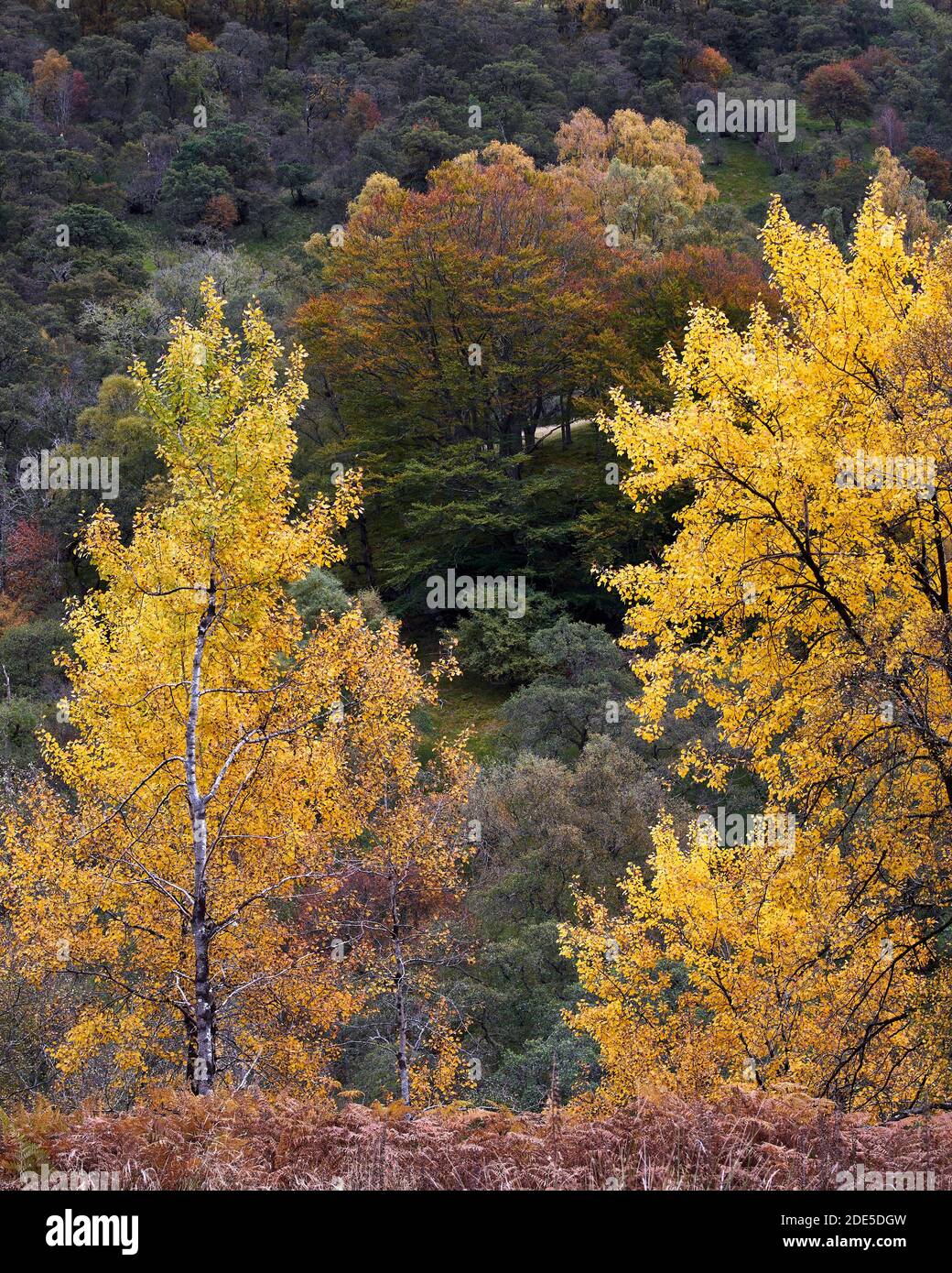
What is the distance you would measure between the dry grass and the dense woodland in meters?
0.76

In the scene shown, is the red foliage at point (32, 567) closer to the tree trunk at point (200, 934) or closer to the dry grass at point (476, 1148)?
the tree trunk at point (200, 934)

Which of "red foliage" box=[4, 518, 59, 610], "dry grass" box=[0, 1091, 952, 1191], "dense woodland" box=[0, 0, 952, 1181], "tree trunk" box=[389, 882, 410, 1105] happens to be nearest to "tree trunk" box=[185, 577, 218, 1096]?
"dense woodland" box=[0, 0, 952, 1181]

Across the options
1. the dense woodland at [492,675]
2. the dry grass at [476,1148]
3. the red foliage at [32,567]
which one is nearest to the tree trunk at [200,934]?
the dense woodland at [492,675]

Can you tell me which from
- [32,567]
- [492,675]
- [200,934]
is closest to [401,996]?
[200,934]

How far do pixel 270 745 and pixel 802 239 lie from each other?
26.2 ft

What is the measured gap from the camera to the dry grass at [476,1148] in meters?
6.93

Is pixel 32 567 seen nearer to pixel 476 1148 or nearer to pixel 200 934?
pixel 200 934

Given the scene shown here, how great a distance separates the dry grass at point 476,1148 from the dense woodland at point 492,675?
763 mm

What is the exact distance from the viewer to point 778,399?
11375 millimetres

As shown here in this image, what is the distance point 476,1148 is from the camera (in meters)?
7.21

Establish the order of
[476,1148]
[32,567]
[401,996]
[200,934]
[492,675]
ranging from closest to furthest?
[476,1148] < [200,934] < [401,996] < [492,675] < [32,567]

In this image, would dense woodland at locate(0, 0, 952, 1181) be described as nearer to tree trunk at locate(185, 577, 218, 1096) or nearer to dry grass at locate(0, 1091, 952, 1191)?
tree trunk at locate(185, 577, 218, 1096)

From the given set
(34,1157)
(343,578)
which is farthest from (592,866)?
(343,578)

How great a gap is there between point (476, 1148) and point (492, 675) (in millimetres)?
25158
